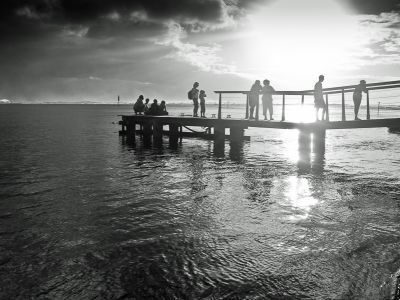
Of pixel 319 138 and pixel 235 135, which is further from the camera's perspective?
pixel 235 135

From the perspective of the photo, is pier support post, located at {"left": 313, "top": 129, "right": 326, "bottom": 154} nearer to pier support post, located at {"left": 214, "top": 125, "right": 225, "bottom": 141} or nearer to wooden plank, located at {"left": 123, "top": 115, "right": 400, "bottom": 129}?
wooden plank, located at {"left": 123, "top": 115, "right": 400, "bottom": 129}

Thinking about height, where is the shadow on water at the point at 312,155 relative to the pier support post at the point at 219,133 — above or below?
below

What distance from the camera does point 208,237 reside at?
21.1ft

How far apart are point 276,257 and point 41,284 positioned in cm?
385

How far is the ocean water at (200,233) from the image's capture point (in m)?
4.72

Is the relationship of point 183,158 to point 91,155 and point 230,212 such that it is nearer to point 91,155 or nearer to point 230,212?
point 91,155

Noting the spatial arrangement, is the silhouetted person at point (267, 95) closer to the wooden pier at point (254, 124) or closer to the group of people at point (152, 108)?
the wooden pier at point (254, 124)

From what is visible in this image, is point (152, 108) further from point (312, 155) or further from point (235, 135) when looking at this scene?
point (312, 155)

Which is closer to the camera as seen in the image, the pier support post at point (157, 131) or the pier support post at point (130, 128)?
the pier support post at point (157, 131)

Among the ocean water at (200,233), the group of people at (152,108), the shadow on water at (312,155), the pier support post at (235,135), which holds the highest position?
the group of people at (152,108)

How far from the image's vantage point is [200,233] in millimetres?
6660

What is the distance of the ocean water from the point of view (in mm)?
4723

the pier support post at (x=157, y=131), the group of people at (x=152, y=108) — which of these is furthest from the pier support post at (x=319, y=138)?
the group of people at (x=152, y=108)

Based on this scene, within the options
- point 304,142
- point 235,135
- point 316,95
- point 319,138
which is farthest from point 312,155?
point 235,135
